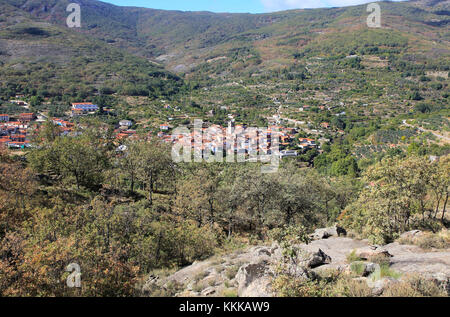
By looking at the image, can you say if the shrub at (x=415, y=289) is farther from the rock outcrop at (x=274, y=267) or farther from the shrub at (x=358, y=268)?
the shrub at (x=358, y=268)

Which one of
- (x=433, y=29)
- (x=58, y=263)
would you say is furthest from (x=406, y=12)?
(x=58, y=263)

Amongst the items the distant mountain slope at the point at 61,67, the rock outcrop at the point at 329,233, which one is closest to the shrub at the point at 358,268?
the rock outcrop at the point at 329,233

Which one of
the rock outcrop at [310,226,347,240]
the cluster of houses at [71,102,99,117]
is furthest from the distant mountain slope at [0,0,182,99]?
the rock outcrop at [310,226,347,240]

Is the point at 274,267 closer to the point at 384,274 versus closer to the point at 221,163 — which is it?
the point at 384,274

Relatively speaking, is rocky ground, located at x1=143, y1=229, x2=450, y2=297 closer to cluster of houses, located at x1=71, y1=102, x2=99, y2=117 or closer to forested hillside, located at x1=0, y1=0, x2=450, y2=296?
forested hillside, located at x1=0, y1=0, x2=450, y2=296

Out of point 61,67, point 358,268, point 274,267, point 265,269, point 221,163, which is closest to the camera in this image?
point 274,267

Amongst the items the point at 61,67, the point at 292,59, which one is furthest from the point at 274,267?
the point at 292,59

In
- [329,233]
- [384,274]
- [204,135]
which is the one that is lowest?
[329,233]
